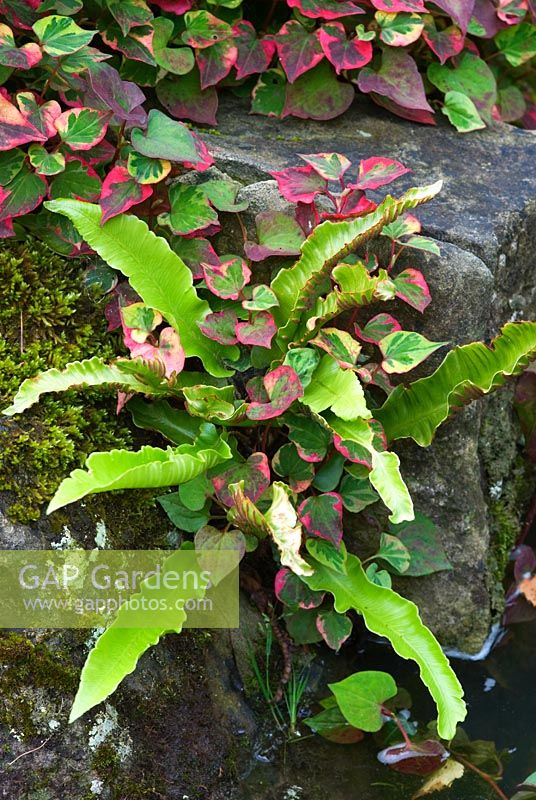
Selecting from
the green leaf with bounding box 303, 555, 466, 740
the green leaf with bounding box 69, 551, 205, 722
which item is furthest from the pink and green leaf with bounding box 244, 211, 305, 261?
the green leaf with bounding box 69, 551, 205, 722

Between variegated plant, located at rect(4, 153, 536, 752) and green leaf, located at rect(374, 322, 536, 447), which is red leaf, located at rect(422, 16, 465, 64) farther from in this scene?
green leaf, located at rect(374, 322, 536, 447)

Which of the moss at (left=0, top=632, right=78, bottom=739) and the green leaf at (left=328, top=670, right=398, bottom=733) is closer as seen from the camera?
the moss at (left=0, top=632, right=78, bottom=739)

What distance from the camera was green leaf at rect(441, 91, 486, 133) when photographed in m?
2.46

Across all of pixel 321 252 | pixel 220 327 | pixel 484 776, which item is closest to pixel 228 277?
pixel 220 327

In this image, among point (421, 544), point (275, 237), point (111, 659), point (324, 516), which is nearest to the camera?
point (111, 659)

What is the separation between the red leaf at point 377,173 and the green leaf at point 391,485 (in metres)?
0.61

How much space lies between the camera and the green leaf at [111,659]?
5.03ft

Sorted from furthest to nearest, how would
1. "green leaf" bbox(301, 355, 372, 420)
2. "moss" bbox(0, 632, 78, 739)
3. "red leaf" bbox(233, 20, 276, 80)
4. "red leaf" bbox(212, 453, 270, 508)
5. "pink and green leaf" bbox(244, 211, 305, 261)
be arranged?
1. "red leaf" bbox(233, 20, 276, 80)
2. "pink and green leaf" bbox(244, 211, 305, 261)
3. "red leaf" bbox(212, 453, 270, 508)
4. "green leaf" bbox(301, 355, 372, 420)
5. "moss" bbox(0, 632, 78, 739)

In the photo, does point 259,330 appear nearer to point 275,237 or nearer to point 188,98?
point 275,237

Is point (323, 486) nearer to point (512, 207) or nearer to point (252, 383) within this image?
point (252, 383)

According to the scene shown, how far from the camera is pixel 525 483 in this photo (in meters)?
2.53

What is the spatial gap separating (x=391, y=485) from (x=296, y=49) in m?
1.29

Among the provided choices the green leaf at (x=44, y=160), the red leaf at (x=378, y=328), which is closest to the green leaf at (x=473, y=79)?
the red leaf at (x=378, y=328)

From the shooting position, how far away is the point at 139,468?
1590 mm
